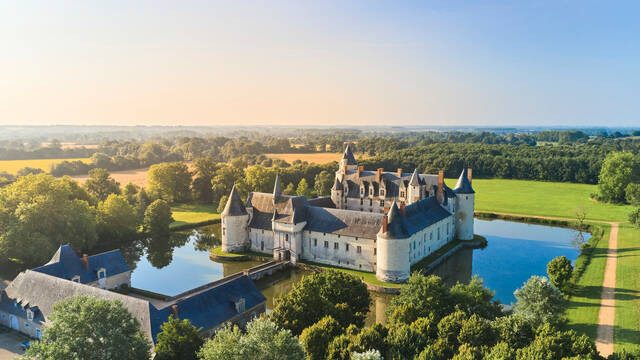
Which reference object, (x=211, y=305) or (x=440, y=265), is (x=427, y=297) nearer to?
(x=211, y=305)

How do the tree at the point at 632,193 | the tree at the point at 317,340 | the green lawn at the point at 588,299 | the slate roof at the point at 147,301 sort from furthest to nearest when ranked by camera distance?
the tree at the point at 632,193 < the green lawn at the point at 588,299 < the slate roof at the point at 147,301 < the tree at the point at 317,340

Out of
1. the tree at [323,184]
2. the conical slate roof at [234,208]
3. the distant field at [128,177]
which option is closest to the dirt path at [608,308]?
the conical slate roof at [234,208]

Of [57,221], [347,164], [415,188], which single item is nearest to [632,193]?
[415,188]

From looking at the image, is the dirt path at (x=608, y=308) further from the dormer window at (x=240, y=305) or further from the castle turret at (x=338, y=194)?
the castle turret at (x=338, y=194)

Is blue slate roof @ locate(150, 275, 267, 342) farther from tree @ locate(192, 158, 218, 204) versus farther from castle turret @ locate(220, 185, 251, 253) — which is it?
tree @ locate(192, 158, 218, 204)

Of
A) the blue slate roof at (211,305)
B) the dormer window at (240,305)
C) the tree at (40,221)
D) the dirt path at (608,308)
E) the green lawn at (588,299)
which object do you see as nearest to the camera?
the blue slate roof at (211,305)

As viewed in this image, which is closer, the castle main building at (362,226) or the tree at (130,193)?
the castle main building at (362,226)

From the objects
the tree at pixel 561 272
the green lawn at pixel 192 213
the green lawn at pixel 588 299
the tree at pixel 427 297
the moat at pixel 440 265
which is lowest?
the moat at pixel 440 265
